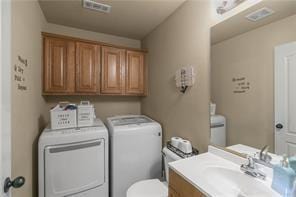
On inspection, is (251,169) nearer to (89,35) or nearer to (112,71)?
(112,71)

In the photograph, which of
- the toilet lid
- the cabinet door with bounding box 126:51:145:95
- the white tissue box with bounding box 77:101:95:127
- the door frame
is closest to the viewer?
the door frame

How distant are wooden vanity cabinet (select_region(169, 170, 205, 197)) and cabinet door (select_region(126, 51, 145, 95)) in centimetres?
151

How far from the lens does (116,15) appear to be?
203cm

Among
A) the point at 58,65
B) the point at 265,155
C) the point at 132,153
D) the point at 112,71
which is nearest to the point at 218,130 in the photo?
the point at 265,155

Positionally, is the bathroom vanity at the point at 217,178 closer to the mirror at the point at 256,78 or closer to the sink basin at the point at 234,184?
the sink basin at the point at 234,184

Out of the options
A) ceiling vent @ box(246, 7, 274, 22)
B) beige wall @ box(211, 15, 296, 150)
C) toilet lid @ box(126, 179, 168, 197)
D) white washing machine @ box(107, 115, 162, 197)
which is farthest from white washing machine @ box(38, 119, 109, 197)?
ceiling vent @ box(246, 7, 274, 22)

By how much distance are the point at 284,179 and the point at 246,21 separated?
1061 mm

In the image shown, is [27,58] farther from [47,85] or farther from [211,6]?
[211,6]

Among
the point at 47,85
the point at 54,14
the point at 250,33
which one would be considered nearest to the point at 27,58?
the point at 47,85

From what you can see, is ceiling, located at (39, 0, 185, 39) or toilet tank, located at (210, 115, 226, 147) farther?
ceiling, located at (39, 0, 185, 39)

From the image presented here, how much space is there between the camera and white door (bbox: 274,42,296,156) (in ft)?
3.20

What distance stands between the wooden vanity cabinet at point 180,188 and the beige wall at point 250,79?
55 cm

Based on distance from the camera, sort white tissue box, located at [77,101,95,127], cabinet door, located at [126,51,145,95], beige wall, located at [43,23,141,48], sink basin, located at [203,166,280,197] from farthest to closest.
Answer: cabinet door, located at [126,51,145,95] < beige wall, located at [43,23,141,48] < white tissue box, located at [77,101,95,127] < sink basin, located at [203,166,280,197]

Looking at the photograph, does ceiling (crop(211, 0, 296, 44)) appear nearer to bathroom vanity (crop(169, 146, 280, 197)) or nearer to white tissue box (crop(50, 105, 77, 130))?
bathroom vanity (crop(169, 146, 280, 197))
